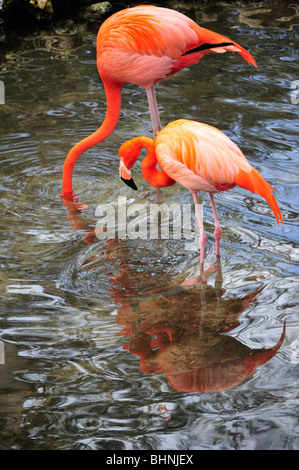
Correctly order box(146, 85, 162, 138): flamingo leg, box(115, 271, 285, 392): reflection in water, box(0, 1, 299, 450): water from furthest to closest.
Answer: box(146, 85, 162, 138): flamingo leg → box(115, 271, 285, 392): reflection in water → box(0, 1, 299, 450): water

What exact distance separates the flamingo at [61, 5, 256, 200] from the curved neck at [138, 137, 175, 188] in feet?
2.22

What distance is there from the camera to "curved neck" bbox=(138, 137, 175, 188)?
11.3 ft

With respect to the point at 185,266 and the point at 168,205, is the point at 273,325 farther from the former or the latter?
the point at 168,205

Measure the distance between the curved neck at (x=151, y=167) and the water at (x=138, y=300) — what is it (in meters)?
0.35

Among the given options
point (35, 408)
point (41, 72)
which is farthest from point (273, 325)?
point (41, 72)

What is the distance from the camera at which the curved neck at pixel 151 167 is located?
3438 mm

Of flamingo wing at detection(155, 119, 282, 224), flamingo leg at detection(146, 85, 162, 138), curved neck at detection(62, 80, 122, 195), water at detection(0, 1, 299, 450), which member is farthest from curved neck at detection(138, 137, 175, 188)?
flamingo leg at detection(146, 85, 162, 138)

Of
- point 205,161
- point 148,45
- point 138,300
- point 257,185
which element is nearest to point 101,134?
point 148,45

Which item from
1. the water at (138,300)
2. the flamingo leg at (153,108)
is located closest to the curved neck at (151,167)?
the water at (138,300)

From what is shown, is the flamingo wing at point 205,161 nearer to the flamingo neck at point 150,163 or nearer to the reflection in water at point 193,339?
the flamingo neck at point 150,163

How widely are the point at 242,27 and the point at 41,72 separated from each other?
2375 mm

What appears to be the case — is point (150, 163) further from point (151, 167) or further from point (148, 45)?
point (148, 45)

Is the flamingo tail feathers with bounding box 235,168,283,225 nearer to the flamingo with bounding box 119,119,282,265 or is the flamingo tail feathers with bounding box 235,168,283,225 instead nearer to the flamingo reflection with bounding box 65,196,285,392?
the flamingo with bounding box 119,119,282,265
